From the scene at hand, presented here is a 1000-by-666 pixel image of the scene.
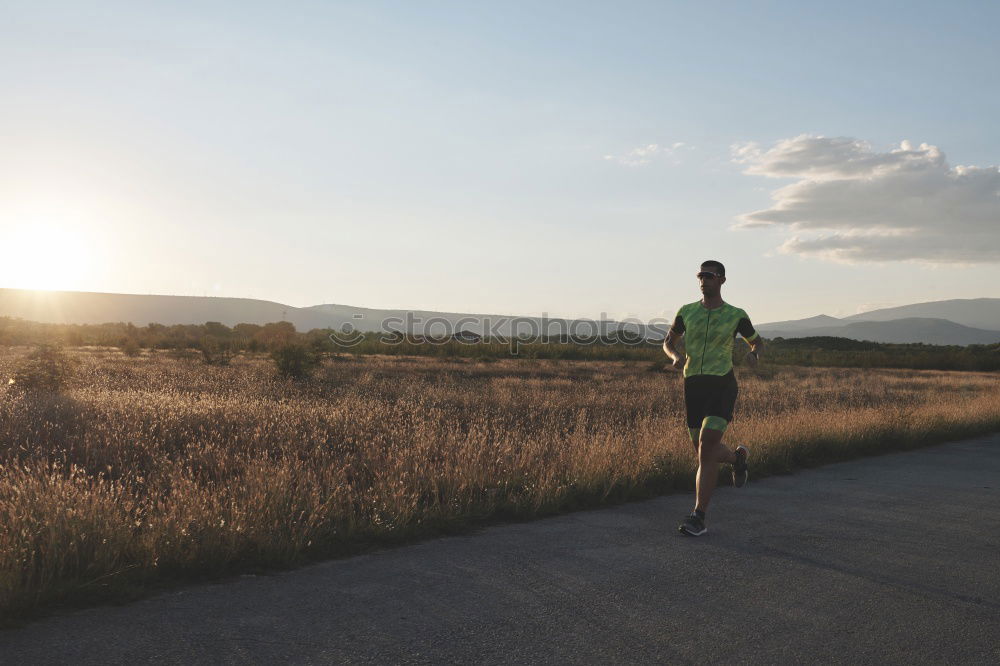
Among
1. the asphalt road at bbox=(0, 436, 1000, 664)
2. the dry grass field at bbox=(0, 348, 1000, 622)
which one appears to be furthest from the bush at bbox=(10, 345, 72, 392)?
the asphalt road at bbox=(0, 436, 1000, 664)

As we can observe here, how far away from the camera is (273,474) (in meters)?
7.12

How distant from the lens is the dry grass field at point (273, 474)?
16.6 ft

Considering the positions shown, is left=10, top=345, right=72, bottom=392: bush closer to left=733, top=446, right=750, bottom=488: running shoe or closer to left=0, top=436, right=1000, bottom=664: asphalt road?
left=0, top=436, right=1000, bottom=664: asphalt road

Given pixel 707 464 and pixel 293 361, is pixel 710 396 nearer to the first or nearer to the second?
pixel 707 464

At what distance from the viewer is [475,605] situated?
178 inches

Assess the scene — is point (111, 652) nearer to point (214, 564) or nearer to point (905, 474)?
point (214, 564)

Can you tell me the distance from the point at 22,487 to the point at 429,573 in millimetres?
3226

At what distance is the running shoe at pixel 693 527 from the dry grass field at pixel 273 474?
2.19 feet

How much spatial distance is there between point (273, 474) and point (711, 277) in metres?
4.42

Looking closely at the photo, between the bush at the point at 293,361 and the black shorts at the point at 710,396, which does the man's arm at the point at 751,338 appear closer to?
the black shorts at the point at 710,396

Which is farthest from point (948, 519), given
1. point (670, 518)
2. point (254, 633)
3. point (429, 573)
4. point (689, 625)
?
point (254, 633)

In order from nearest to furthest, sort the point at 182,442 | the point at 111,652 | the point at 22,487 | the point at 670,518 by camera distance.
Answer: the point at 111,652 → the point at 22,487 → the point at 670,518 → the point at 182,442

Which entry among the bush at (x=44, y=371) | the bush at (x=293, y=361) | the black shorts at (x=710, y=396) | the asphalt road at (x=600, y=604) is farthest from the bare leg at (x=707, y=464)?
→ the bush at (x=293, y=361)

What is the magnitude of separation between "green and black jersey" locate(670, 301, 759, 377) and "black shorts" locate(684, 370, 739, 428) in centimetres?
6
